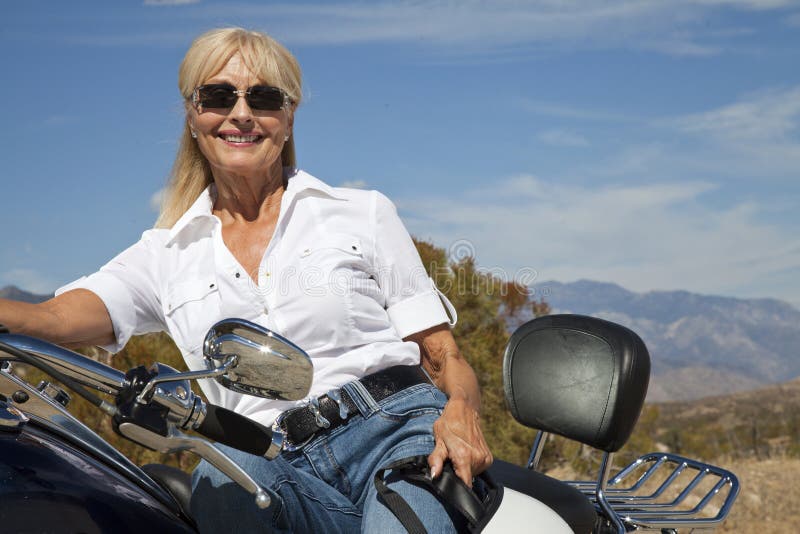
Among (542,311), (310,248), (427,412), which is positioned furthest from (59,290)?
(542,311)

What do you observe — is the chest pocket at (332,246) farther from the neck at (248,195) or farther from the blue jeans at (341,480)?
the blue jeans at (341,480)

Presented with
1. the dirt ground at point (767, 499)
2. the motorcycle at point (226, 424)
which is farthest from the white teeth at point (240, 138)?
the dirt ground at point (767, 499)

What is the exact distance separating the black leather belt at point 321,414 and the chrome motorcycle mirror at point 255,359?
58cm

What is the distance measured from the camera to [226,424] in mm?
1317

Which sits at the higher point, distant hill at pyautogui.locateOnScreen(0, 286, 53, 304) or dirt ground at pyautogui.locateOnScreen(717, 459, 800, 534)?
distant hill at pyautogui.locateOnScreen(0, 286, 53, 304)

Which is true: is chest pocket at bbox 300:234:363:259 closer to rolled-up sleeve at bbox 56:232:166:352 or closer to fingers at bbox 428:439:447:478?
rolled-up sleeve at bbox 56:232:166:352

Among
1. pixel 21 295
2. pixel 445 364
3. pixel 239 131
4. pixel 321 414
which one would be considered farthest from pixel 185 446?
pixel 21 295

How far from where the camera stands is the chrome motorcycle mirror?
1.24 meters

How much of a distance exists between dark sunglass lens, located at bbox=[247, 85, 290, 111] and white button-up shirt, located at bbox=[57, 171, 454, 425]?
0.21m

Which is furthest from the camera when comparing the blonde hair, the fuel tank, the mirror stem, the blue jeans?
the blonde hair

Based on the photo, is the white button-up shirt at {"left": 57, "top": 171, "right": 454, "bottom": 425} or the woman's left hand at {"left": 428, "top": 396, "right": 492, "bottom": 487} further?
the white button-up shirt at {"left": 57, "top": 171, "right": 454, "bottom": 425}

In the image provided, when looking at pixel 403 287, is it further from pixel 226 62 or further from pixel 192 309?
pixel 226 62

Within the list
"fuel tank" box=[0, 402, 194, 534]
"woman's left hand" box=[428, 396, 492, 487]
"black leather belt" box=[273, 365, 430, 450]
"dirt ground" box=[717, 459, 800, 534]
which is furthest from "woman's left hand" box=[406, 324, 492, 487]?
"dirt ground" box=[717, 459, 800, 534]

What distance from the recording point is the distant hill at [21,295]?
2.14 m
